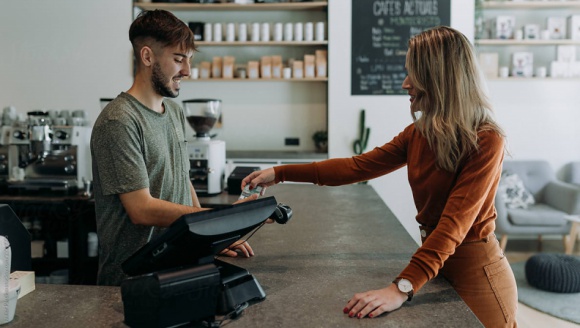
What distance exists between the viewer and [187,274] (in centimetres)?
114

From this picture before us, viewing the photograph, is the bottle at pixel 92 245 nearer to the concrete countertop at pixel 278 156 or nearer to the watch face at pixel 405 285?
the concrete countertop at pixel 278 156

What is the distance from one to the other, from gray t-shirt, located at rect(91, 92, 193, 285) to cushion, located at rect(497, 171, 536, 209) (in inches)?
153

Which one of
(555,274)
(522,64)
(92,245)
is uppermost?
(522,64)

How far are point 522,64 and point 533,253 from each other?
1.79 meters

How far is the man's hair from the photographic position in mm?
1813

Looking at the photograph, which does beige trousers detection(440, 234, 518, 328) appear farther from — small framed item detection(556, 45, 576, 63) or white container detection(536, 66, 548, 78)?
small framed item detection(556, 45, 576, 63)

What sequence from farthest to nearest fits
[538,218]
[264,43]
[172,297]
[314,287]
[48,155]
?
[264,43], [538,218], [48,155], [314,287], [172,297]

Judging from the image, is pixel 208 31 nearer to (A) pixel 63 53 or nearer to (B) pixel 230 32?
(B) pixel 230 32

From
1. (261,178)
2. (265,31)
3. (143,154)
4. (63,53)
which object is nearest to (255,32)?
(265,31)

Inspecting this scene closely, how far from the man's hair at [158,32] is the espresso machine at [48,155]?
1.79 meters

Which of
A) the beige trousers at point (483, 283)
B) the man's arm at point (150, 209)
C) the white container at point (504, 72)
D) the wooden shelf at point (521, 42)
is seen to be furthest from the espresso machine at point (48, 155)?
the white container at point (504, 72)

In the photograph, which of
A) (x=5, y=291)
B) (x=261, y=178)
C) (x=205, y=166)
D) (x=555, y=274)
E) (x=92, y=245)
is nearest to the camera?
(x=5, y=291)

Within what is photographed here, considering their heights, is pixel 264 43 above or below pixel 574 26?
below

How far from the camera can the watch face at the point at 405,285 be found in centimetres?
138
